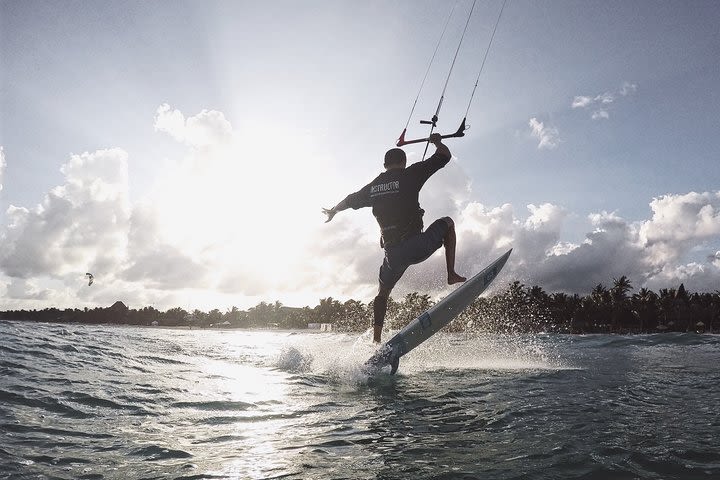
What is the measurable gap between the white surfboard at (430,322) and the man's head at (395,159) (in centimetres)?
319

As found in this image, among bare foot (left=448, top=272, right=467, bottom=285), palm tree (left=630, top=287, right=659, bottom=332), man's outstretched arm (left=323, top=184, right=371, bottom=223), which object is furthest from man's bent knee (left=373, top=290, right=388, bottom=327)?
palm tree (left=630, top=287, right=659, bottom=332)

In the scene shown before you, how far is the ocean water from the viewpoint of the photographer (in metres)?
3.36

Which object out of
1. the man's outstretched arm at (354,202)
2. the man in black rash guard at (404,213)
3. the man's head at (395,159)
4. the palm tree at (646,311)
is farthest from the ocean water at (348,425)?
the palm tree at (646,311)

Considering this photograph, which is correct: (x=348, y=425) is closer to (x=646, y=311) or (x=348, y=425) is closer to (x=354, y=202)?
(x=354, y=202)

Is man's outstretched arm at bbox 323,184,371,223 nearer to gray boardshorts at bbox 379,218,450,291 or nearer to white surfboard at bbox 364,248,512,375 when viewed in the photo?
gray boardshorts at bbox 379,218,450,291

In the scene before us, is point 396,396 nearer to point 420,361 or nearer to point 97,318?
point 420,361

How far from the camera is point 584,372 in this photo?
922 cm

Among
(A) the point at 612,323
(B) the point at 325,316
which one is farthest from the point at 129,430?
(B) the point at 325,316

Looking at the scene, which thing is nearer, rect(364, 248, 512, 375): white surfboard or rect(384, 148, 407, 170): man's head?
rect(384, 148, 407, 170): man's head

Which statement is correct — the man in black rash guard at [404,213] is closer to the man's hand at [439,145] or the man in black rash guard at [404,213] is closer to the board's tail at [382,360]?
the man's hand at [439,145]

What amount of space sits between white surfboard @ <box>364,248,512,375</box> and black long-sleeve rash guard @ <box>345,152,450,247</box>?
2027 millimetres

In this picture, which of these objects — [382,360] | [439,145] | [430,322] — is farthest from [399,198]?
[382,360]

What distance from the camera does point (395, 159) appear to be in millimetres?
8414

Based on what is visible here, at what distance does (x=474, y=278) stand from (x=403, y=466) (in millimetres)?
6947
